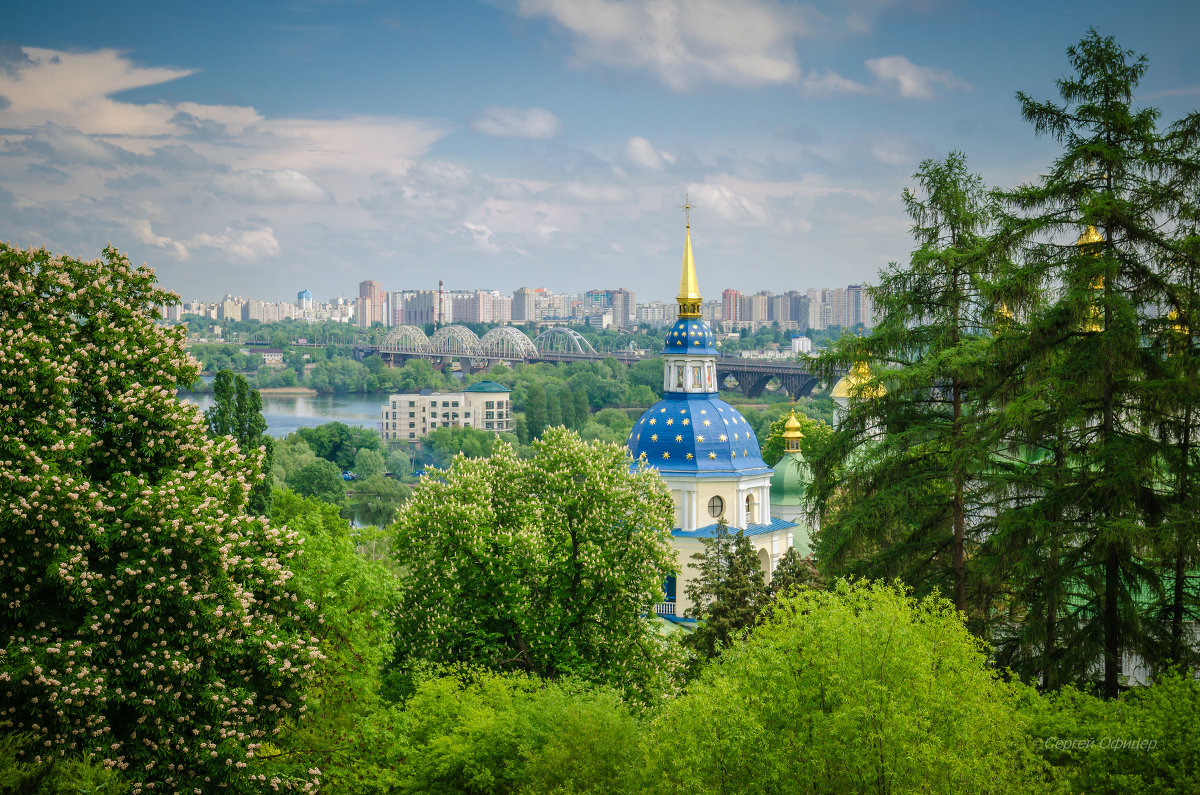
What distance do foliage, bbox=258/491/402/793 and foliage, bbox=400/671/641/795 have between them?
0.57 m

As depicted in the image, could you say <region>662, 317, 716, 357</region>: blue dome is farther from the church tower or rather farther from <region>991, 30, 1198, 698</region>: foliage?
<region>991, 30, 1198, 698</region>: foliage

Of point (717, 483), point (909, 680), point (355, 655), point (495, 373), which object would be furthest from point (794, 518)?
point (495, 373)

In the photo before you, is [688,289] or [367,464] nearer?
[688,289]

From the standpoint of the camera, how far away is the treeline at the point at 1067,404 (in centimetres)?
1377

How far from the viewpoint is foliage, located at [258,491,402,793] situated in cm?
1535

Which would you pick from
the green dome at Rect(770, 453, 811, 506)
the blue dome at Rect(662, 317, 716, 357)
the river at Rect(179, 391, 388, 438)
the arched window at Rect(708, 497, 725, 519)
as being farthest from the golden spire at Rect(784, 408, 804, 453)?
the river at Rect(179, 391, 388, 438)

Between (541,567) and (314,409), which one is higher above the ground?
(541,567)

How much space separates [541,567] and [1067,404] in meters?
9.30

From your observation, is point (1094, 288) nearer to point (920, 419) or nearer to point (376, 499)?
point (920, 419)

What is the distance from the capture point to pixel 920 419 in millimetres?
17297

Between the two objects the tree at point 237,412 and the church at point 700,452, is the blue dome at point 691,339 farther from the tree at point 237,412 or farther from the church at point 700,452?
the tree at point 237,412

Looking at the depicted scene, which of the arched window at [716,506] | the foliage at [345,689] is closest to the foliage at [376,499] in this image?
the arched window at [716,506]

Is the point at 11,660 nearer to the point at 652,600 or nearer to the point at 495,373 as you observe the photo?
the point at 652,600

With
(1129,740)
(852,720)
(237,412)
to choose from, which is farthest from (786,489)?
(852,720)
